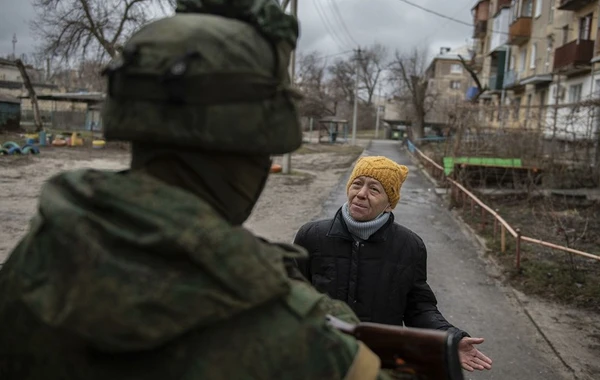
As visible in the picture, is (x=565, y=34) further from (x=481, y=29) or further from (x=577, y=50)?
(x=481, y=29)

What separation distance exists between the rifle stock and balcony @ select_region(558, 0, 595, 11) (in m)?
26.7

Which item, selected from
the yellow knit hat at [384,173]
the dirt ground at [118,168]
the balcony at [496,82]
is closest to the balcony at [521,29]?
the balcony at [496,82]

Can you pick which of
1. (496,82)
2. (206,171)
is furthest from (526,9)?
(206,171)

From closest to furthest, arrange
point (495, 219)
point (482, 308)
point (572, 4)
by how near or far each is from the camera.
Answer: point (482, 308)
point (495, 219)
point (572, 4)

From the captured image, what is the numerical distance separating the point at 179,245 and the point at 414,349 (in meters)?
0.58

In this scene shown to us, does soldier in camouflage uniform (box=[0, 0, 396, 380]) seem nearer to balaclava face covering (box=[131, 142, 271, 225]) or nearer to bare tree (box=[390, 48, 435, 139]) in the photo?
balaclava face covering (box=[131, 142, 271, 225])

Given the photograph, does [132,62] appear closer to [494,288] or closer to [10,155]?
[494,288]

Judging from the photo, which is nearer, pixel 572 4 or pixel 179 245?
pixel 179 245

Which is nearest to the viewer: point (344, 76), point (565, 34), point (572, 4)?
point (572, 4)

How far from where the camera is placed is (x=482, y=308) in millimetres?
5781

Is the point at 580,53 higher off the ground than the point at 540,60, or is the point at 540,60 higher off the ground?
the point at 540,60

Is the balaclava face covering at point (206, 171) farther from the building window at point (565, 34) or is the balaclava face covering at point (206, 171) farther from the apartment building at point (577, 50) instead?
the building window at point (565, 34)

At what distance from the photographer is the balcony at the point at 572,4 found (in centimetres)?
2362

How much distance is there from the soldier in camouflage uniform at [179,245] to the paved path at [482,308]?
3847 millimetres
